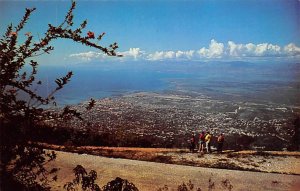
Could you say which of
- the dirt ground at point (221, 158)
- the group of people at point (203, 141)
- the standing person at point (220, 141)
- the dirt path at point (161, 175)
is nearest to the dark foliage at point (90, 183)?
the dirt path at point (161, 175)

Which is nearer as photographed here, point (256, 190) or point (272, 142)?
point (256, 190)

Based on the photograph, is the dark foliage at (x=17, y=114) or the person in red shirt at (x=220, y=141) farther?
the person in red shirt at (x=220, y=141)

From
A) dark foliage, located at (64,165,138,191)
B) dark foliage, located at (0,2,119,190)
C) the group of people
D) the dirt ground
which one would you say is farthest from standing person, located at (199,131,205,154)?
dark foliage, located at (0,2,119,190)

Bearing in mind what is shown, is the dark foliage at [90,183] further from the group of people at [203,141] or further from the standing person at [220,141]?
the standing person at [220,141]

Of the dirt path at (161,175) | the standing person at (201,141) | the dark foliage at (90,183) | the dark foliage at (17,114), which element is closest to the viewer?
the dark foliage at (17,114)

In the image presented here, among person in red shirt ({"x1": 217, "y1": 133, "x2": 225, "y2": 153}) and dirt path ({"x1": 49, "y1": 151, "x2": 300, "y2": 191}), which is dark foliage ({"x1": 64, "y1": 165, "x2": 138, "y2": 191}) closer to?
dirt path ({"x1": 49, "y1": 151, "x2": 300, "y2": 191})

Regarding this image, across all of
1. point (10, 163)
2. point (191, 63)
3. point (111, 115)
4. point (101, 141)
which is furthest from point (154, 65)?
point (10, 163)

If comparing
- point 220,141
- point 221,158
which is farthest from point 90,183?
point 221,158

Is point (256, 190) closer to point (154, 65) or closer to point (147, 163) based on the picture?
point (147, 163)

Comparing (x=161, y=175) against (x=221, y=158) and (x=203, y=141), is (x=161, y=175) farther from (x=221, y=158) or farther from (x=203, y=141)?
(x=221, y=158)
